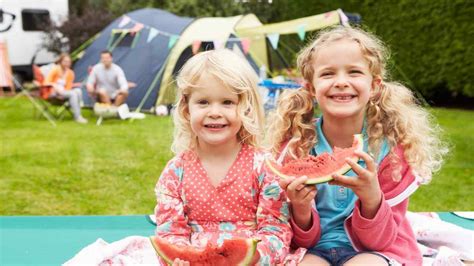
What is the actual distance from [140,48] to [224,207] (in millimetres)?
10189

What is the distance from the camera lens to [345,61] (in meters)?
2.54

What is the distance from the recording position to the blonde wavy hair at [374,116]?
8.61 feet

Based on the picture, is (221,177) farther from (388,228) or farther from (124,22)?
(124,22)

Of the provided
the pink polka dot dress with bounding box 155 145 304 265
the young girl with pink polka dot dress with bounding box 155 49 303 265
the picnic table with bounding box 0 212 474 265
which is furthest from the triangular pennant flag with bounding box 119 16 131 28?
the pink polka dot dress with bounding box 155 145 304 265

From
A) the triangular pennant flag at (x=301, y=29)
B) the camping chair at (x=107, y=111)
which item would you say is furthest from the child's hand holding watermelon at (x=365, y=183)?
the camping chair at (x=107, y=111)

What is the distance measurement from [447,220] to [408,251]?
69.6 inches

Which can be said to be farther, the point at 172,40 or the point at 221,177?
the point at 172,40

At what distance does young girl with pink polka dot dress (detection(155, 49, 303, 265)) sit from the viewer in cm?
247

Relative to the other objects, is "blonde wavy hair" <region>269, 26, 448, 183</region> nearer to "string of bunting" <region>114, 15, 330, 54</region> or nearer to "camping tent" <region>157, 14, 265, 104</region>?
"string of bunting" <region>114, 15, 330, 54</region>

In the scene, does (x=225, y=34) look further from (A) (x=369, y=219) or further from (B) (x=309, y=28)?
(A) (x=369, y=219)

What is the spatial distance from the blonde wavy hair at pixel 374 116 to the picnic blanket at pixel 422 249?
569 millimetres

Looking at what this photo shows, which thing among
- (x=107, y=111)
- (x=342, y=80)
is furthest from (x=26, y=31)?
(x=342, y=80)

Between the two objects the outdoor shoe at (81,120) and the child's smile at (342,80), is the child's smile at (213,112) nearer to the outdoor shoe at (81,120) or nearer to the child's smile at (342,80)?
the child's smile at (342,80)

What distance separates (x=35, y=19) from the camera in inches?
725
